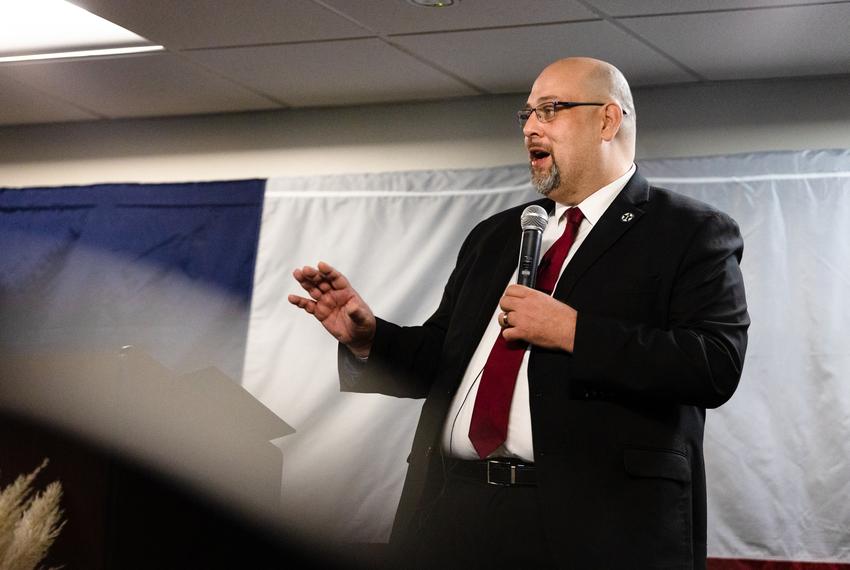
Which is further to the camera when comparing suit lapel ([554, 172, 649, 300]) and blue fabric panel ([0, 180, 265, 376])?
blue fabric panel ([0, 180, 265, 376])

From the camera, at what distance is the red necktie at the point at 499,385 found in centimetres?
199

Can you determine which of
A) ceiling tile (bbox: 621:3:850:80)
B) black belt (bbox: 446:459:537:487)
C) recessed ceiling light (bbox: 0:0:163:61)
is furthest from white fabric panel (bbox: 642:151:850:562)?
recessed ceiling light (bbox: 0:0:163:61)

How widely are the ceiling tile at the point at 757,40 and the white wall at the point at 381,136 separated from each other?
0.13 metres

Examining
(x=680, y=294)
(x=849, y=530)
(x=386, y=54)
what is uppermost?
(x=386, y=54)

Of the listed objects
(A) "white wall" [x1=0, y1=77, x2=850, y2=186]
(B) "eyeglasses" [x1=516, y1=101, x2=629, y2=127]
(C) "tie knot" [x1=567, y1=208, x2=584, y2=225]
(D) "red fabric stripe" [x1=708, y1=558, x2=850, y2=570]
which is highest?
(A) "white wall" [x1=0, y1=77, x2=850, y2=186]

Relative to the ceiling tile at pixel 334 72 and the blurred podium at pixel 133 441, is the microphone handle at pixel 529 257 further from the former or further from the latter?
the ceiling tile at pixel 334 72

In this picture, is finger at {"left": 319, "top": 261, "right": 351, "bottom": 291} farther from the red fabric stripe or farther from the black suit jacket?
the red fabric stripe

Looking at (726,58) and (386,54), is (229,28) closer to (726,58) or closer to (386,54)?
(386,54)

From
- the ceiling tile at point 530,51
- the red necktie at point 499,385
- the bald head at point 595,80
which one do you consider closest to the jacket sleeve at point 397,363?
the red necktie at point 499,385

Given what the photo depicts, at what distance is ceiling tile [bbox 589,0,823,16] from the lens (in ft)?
10.8

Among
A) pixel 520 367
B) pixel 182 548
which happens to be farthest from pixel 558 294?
pixel 182 548

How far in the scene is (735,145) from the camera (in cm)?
416

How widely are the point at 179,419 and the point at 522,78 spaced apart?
80.5 inches

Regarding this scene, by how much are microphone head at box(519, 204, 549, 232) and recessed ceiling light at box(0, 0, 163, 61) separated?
7.57 feet
